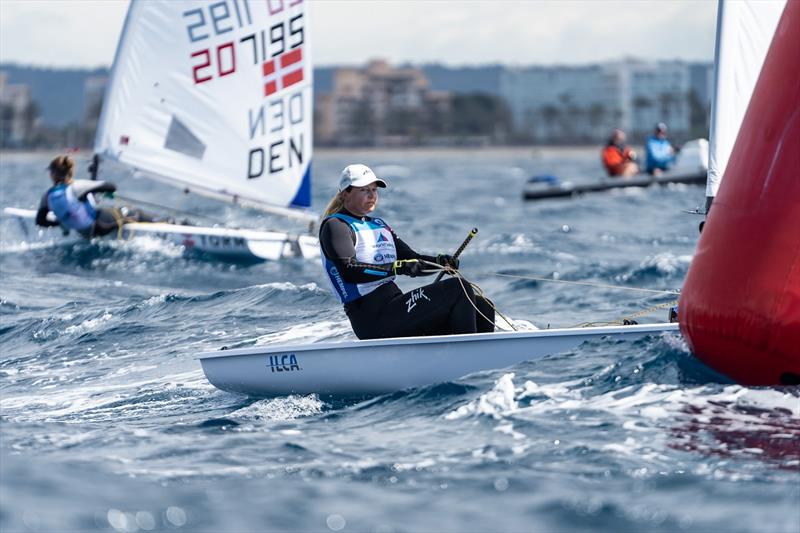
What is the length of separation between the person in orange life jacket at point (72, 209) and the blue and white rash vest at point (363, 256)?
5563 millimetres

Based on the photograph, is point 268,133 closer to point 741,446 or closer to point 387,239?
point 387,239

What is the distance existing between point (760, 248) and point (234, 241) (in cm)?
657

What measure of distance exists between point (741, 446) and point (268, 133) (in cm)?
774

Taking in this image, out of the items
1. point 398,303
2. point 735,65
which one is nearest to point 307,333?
point 398,303

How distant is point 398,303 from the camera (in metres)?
5.23

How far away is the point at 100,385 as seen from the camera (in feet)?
19.5

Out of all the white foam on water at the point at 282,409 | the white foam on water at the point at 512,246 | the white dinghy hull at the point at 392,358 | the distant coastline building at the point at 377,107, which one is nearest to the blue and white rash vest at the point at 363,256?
the white dinghy hull at the point at 392,358

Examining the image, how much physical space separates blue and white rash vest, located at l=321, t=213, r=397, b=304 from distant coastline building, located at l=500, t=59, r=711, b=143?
417 ft

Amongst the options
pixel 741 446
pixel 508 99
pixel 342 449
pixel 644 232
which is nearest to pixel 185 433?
pixel 342 449

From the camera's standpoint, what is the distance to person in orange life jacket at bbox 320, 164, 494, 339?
515 centimetres

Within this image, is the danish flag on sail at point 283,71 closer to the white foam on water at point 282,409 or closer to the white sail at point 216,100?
the white sail at point 216,100

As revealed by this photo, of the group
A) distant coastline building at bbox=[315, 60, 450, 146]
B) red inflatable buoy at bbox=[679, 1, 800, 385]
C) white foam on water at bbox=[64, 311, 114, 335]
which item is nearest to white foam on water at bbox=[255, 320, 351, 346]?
white foam on water at bbox=[64, 311, 114, 335]

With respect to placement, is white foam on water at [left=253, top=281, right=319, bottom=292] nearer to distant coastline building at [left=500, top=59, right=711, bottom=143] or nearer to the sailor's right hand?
the sailor's right hand

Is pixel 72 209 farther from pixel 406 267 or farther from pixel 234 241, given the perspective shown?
pixel 406 267
